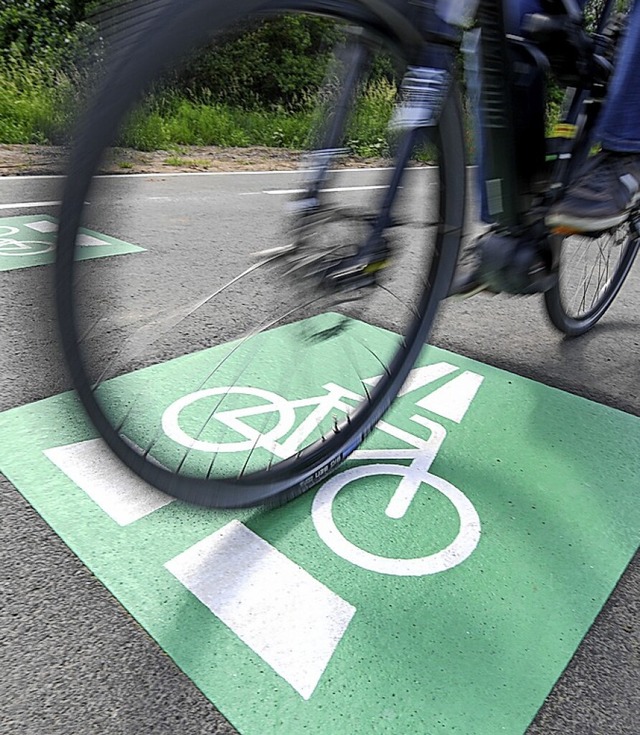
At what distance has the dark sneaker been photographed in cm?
206

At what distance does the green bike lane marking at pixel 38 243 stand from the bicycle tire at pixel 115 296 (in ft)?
0.08

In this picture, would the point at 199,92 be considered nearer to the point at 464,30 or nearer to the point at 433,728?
the point at 464,30

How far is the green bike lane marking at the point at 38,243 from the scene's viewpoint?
3.96 ft

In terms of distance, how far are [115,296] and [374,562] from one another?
0.93 metres

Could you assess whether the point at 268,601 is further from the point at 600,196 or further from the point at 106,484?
the point at 600,196

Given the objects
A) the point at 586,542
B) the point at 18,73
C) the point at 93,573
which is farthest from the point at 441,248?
the point at 18,73

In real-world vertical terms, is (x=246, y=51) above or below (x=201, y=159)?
above

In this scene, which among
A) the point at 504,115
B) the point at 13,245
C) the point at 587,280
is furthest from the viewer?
the point at 13,245

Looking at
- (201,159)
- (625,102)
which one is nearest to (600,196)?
(625,102)

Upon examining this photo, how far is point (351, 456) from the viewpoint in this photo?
7.06 feet

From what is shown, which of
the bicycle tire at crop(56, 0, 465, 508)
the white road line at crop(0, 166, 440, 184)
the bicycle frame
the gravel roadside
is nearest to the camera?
the bicycle tire at crop(56, 0, 465, 508)

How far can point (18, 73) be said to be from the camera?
973cm

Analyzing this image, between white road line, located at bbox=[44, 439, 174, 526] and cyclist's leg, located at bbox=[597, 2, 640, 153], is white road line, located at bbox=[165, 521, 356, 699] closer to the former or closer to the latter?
white road line, located at bbox=[44, 439, 174, 526]

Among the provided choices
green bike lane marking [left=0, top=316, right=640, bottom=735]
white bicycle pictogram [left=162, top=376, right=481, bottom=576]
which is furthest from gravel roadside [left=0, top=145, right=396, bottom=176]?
green bike lane marking [left=0, top=316, right=640, bottom=735]
